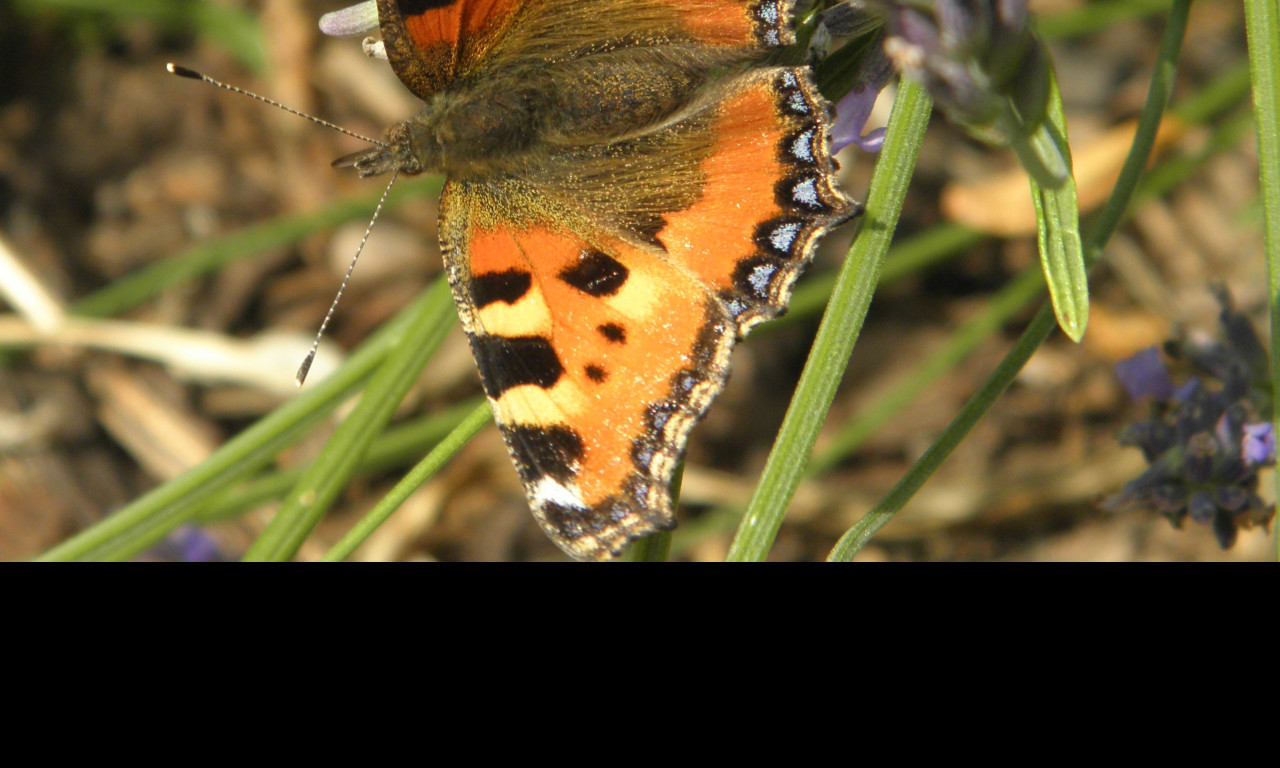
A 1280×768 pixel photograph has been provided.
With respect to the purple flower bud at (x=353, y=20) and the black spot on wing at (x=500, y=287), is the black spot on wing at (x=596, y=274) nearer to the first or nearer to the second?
the black spot on wing at (x=500, y=287)

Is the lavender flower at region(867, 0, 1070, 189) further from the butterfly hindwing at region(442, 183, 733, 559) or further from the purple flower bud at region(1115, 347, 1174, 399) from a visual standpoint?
the purple flower bud at region(1115, 347, 1174, 399)

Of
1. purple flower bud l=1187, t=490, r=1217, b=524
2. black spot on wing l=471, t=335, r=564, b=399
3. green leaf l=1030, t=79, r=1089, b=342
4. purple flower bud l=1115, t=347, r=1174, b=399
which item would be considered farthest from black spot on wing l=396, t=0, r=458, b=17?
purple flower bud l=1187, t=490, r=1217, b=524

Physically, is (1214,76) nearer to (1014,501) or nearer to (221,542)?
(1014,501)

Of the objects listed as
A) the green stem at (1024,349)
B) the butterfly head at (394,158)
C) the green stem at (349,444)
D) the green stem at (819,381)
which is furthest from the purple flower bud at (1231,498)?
the butterfly head at (394,158)

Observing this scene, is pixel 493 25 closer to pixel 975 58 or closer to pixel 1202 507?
pixel 975 58

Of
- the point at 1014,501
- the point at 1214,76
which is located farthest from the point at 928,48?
the point at 1214,76
